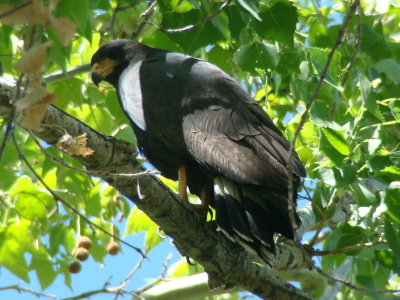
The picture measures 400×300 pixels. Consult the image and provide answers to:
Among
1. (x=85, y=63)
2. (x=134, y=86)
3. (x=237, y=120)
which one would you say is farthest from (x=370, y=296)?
(x=85, y=63)

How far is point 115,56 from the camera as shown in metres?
4.27

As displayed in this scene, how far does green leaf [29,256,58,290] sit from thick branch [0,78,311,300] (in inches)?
63.3

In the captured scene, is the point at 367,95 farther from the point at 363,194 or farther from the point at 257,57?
the point at 257,57

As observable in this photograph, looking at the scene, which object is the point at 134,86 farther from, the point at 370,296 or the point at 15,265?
the point at 370,296

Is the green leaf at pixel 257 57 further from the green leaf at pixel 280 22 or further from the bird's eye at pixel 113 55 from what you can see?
the bird's eye at pixel 113 55

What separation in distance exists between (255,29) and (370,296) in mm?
1352

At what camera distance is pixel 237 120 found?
329 cm

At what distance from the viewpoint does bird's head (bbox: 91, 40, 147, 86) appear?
422 centimetres

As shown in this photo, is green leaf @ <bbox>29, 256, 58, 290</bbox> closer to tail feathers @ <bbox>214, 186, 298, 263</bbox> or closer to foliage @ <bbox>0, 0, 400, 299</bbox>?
foliage @ <bbox>0, 0, 400, 299</bbox>

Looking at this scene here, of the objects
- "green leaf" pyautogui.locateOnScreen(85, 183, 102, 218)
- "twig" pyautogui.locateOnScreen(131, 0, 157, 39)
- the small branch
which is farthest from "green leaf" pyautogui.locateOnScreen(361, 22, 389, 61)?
"green leaf" pyautogui.locateOnScreen(85, 183, 102, 218)

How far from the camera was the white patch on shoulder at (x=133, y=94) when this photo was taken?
3.59 metres

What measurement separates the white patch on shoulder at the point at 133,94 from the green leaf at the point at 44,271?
4.68 ft

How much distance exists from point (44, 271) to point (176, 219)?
6.06 feet

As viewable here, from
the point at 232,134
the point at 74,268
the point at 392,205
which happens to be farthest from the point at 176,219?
the point at 74,268
